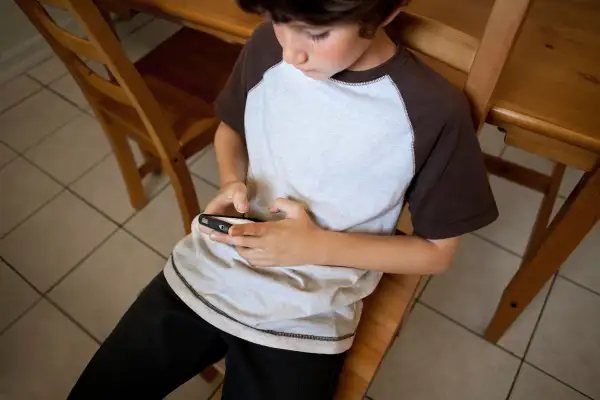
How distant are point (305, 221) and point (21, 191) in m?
1.24

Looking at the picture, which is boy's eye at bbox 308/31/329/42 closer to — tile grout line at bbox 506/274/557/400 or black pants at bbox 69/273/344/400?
black pants at bbox 69/273/344/400

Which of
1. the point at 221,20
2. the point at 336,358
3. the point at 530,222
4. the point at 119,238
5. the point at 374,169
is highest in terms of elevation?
the point at 221,20

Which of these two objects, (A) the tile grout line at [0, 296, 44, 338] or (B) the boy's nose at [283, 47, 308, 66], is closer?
(B) the boy's nose at [283, 47, 308, 66]

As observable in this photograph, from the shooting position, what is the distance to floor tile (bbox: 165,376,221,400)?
1.18 metres

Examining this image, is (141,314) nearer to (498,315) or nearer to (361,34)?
(361,34)

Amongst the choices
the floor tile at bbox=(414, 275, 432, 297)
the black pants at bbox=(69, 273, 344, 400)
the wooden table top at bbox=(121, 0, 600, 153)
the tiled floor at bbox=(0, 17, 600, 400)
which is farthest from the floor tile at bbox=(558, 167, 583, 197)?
the black pants at bbox=(69, 273, 344, 400)

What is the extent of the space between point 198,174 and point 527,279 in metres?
1.02

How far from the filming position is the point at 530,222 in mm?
1463

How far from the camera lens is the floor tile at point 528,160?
1586 millimetres

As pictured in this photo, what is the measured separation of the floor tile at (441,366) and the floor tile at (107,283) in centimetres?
70

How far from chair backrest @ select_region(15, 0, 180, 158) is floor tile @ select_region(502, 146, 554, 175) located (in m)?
1.11

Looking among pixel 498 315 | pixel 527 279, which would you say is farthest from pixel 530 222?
pixel 527 279

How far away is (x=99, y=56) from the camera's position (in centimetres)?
86

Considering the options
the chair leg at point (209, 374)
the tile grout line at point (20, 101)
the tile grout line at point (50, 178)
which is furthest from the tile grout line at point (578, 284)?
the tile grout line at point (20, 101)
